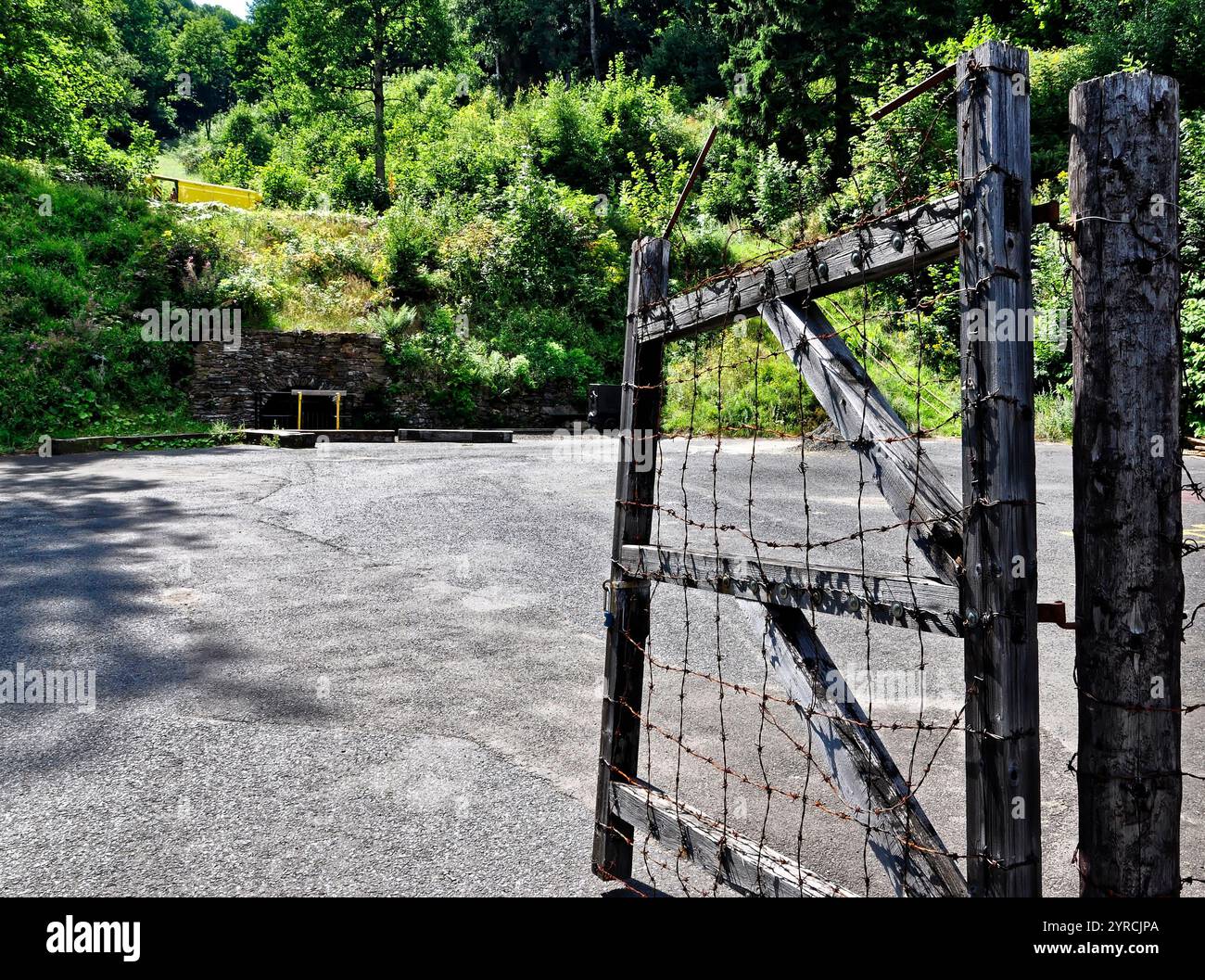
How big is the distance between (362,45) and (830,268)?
1504 inches

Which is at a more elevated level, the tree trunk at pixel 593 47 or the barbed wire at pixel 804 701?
the tree trunk at pixel 593 47

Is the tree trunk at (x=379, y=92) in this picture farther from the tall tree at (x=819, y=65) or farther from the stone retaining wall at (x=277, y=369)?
the stone retaining wall at (x=277, y=369)

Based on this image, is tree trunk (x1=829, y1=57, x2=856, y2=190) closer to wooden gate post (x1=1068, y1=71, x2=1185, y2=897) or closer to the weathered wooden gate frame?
the weathered wooden gate frame

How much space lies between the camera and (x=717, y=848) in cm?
332

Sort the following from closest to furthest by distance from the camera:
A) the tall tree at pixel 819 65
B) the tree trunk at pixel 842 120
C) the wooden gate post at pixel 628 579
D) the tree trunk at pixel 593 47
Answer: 1. the wooden gate post at pixel 628 579
2. the tall tree at pixel 819 65
3. the tree trunk at pixel 842 120
4. the tree trunk at pixel 593 47

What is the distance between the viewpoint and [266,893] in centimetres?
377

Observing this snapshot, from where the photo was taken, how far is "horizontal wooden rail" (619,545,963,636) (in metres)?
→ 2.50

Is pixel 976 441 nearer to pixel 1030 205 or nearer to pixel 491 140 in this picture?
pixel 1030 205

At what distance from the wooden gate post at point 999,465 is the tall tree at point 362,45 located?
34.2 meters

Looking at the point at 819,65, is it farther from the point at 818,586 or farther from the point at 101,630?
the point at 818,586

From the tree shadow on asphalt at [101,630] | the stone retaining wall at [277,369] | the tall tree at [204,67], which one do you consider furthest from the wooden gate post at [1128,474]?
the tall tree at [204,67]

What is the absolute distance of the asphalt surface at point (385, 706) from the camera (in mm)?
4035
